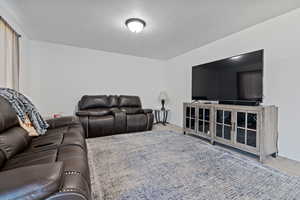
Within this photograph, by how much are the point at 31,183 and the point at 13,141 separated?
964 mm

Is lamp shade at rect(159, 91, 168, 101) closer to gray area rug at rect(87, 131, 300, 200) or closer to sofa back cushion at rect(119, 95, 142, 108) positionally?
sofa back cushion at rect(119, 95, 142, 108)

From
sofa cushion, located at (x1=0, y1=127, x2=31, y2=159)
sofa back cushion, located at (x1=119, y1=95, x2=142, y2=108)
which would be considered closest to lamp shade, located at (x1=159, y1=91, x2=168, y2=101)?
sofa back cushion, located at (x1=119, y1=95, x2=142, y2=108)

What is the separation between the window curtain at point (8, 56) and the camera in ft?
7.02

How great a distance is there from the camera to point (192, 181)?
151cm

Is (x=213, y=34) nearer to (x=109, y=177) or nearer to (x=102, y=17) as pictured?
(x=102, y=17)

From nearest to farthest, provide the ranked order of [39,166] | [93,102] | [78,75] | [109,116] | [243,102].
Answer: [39,166]
[243,102]
[109,116]
[93,102]
[78,75]

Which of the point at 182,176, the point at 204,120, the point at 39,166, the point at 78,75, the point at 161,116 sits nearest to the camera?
the point at 39,166

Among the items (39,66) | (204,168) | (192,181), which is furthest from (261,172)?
(39,66)

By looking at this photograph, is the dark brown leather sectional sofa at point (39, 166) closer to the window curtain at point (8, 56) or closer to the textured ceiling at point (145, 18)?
the window curtain at point (8, 56)

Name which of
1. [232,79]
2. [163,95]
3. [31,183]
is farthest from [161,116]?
[31,183]

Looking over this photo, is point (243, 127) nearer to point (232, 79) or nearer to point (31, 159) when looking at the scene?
point (232, 79)

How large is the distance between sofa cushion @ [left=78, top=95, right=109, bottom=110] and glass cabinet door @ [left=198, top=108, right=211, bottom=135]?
234cm

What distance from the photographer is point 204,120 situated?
9.37 ft

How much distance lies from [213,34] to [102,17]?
2093 mm
